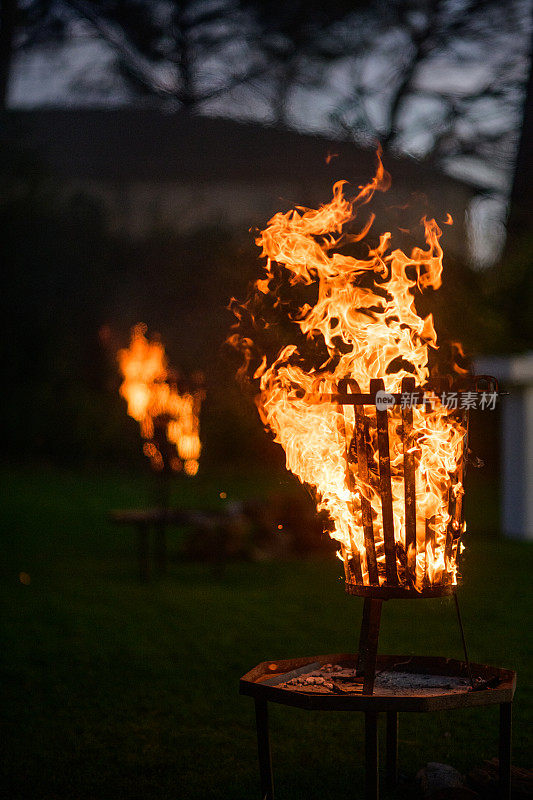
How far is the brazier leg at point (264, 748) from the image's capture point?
324cm

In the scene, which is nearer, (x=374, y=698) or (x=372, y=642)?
(x=374, y=698)

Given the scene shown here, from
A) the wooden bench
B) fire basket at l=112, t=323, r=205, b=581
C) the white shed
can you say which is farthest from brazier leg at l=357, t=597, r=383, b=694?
the white shed

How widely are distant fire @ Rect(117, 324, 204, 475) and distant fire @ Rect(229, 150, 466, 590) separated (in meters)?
5.10

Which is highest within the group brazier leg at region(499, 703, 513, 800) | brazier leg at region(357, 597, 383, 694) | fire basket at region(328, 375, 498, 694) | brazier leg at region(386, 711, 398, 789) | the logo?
the logo

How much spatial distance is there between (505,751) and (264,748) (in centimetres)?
81

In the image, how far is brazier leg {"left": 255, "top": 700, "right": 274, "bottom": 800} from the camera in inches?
128

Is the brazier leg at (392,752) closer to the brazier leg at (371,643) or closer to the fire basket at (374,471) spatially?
the fire basket at (374,471)

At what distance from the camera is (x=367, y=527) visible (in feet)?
10.3

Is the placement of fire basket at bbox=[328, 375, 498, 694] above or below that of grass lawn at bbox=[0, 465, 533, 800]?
above

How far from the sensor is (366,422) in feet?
10.3

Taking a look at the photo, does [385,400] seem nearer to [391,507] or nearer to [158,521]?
[391,507]

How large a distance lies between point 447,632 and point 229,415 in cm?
1209

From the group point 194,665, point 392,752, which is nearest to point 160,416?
point 194,665

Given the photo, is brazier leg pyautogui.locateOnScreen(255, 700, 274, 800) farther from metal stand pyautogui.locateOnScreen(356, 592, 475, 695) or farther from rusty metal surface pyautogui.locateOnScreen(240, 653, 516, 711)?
metal stand pyautogui.locateOnScreen(356, 592, 475, 695)
